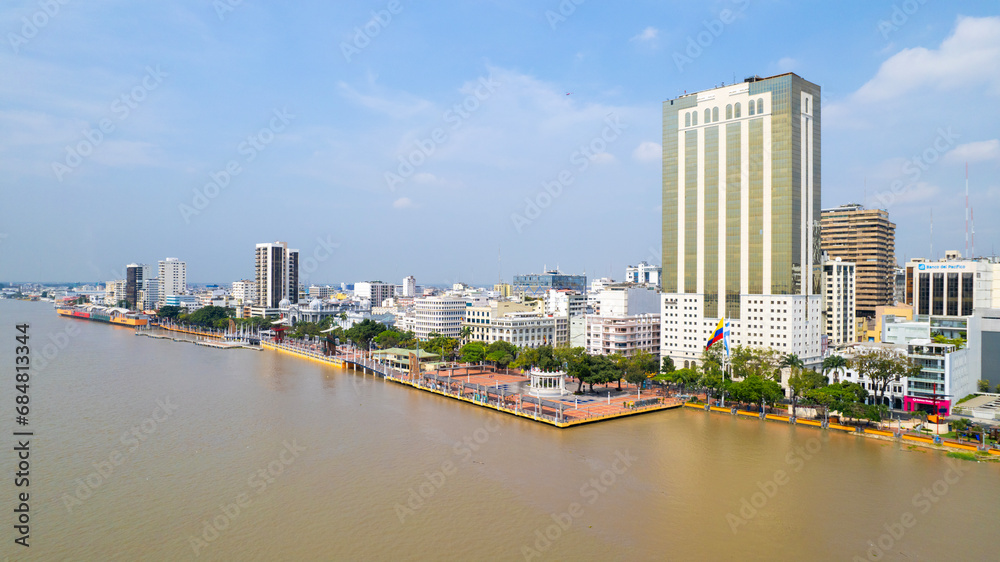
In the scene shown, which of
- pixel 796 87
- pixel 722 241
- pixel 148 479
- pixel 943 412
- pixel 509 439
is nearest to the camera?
pixel 148 479

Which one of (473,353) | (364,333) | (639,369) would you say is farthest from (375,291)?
(639,369)

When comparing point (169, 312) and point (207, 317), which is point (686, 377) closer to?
point (207, 317)

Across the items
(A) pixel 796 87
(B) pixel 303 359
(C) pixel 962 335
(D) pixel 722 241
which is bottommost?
(B) pixel 303 359

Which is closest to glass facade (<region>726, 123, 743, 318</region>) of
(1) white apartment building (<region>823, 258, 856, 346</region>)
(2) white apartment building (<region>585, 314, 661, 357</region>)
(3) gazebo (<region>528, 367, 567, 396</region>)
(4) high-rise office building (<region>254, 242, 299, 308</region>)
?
(2) white apartment building (<region>585, 314, 661, 357</region>)

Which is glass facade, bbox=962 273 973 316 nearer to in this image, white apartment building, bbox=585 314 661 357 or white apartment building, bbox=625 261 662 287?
white apartment building, bbox=585 314 661 357

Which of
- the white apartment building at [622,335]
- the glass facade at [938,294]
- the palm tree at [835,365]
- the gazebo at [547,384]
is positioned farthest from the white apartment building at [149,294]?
the glass facade at [938,294]

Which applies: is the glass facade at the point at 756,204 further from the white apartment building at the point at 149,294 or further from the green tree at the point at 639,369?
the white apartment building at the point at 149,294

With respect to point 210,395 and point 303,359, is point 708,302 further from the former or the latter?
point 303,359

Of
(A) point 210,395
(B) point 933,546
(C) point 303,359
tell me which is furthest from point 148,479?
(C) point 303,359
